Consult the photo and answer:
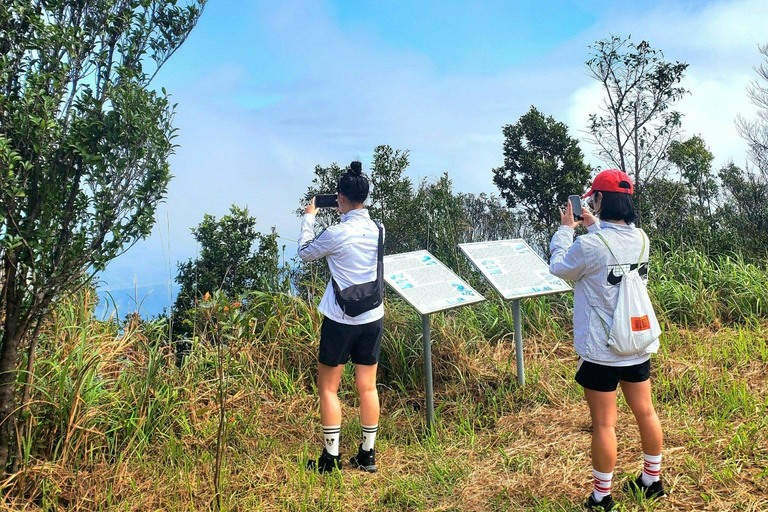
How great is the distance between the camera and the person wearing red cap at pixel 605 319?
11.1 ft

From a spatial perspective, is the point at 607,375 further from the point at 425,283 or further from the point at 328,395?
the point at 425,283

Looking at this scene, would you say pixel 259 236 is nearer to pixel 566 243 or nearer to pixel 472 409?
pixel 472 409

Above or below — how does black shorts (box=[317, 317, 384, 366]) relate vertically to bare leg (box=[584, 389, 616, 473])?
above

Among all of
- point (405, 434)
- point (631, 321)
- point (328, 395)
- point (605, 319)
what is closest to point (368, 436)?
point (328, 395)

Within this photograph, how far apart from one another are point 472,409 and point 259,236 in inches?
212

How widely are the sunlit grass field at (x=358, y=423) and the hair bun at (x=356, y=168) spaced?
123 cm

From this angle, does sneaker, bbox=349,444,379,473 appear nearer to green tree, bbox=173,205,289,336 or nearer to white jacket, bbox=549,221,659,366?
white jacket, bbox=549,221,659,366

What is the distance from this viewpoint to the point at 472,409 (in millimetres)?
5348

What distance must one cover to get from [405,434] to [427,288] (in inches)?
46.7

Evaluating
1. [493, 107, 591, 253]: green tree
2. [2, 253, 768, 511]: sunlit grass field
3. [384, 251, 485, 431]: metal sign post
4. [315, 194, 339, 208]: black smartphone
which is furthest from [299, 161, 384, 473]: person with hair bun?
[493, 107, 591, 253]: green tree

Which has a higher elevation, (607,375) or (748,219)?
(748,219)

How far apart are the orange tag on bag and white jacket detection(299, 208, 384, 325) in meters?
1.70

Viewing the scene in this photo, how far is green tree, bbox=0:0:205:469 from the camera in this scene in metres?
3.52

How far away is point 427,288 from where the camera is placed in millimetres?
5141
